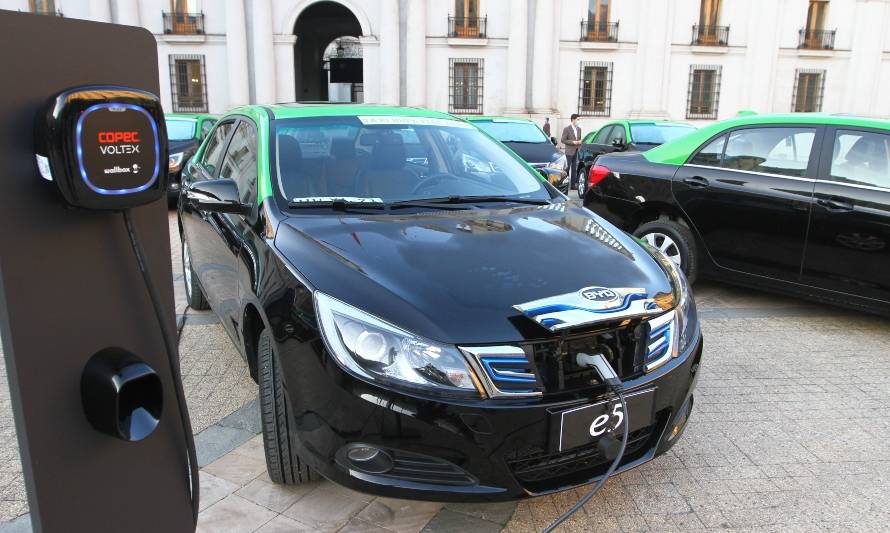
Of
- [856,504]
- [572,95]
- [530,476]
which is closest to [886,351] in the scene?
[856,504]

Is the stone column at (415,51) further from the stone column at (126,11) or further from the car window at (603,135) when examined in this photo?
the car window at (603,135)

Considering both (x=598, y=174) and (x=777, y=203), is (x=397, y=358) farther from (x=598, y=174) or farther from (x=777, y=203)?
(x=598, y=174)

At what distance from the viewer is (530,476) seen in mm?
2174

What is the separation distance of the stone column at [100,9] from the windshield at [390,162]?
80.0 feet

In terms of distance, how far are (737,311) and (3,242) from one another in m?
5.17

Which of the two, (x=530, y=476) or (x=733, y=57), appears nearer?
(x=530, y=476)

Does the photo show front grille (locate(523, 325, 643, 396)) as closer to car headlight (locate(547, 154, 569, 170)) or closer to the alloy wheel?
the alloy wheel

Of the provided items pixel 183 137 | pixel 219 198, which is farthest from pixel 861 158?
pixel 183 137

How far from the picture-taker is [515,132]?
1212cm

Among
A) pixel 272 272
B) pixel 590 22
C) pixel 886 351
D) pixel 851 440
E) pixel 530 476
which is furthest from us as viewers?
pixel 590 22

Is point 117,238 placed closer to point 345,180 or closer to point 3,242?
point 3,242

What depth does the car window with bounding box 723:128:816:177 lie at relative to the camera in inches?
195

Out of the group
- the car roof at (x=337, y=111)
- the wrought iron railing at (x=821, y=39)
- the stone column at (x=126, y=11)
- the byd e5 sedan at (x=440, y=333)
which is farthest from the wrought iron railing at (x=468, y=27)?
the byd e5 sedan at (x=440, y=333)

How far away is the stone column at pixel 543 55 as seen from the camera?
81.4ft
